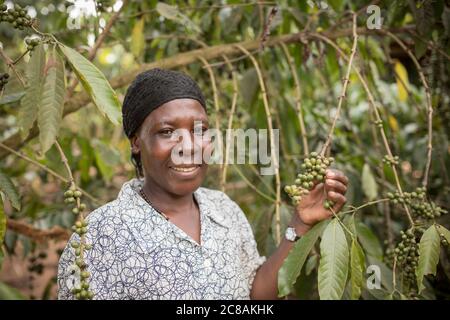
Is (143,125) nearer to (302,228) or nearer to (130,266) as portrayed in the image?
(130,266)

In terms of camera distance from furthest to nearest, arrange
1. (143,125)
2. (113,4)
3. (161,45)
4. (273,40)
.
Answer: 1. (161,45)
2. (273,40)
3. (113,4)
4. (143,125)

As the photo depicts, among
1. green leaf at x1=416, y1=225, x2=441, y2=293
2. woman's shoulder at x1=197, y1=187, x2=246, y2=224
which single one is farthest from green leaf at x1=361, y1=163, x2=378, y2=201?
green leaf at x1=416, y1=225, x2=441, y2=293

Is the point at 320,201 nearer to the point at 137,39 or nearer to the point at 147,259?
the point at 147,259

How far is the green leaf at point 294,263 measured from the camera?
4.01ft

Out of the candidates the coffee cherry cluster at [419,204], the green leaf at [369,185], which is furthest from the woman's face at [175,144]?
the green leaf at [369,185]

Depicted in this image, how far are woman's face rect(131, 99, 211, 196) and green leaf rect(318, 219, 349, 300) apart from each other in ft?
1.33

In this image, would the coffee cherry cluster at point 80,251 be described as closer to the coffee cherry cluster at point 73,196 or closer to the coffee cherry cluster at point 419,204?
the coffee cherry cluster at point 73,196

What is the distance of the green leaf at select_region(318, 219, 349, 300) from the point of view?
113 cm

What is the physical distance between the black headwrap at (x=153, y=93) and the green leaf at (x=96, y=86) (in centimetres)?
26

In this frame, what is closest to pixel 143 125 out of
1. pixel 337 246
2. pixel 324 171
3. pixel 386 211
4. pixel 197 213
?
pixel 197 213

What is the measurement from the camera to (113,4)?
6.26ft

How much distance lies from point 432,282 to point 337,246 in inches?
48.9

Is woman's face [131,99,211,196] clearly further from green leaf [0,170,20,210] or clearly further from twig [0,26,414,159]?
twig [0,26,414,159]
